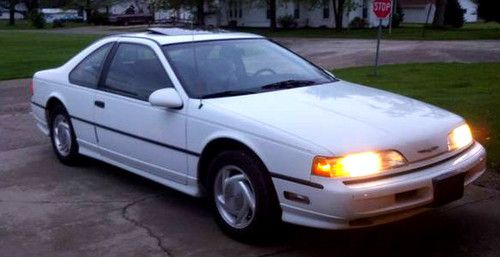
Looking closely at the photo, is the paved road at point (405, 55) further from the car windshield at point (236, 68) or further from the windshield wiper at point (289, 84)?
the windshield wiper at point (289, 84)

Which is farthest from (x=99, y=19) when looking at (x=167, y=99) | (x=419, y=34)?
(x=167, y=99)

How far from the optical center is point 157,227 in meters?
5.24

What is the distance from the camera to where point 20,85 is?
15.0m

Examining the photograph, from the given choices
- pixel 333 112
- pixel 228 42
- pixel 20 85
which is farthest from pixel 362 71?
pixel 333 112

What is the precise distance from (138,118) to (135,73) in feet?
1.64

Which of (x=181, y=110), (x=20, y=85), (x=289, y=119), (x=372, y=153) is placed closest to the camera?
(x=372, y=153)

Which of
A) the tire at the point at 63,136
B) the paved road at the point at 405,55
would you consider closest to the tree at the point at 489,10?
the paved road at the point at 405,55

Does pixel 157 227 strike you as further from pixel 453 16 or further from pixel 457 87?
pixel 453 16

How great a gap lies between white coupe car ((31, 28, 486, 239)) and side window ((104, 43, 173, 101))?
0.04ft

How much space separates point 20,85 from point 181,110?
1080cm

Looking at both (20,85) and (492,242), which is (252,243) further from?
(20,85)

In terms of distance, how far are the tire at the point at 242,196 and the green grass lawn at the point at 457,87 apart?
9.38 ft

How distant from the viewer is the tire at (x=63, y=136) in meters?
6.96

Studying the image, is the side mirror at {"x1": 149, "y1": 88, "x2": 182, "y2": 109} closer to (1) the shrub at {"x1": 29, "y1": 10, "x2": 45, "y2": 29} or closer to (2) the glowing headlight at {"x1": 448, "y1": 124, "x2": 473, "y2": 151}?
(2) the glowing headlight at {"x1": 448, "y1": 124, "x2": 473, "y2": 151}
